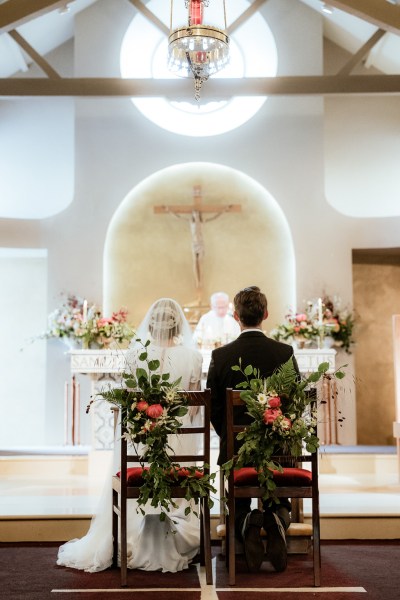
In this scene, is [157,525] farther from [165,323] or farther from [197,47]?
[197,47]

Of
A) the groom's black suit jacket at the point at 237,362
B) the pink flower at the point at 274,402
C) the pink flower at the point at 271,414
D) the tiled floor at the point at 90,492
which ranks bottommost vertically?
the tiled floor at the point at 90,492

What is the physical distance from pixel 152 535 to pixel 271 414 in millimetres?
1108

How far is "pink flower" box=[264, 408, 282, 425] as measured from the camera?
13.4ft

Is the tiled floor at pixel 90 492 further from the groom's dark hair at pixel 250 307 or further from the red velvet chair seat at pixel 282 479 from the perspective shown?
the groom's dark hair at pixel 250 307

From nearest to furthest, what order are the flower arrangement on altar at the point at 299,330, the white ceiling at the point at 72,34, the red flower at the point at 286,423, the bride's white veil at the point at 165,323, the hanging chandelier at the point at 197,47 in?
the red flower at the point at 286,423 → the bride's white veil at the point at 165,323 → the hanging chandelier at the point at 197,47 → the flower arrangement on altar at the point at 299,330 → the white ceiling at the point at 72,34

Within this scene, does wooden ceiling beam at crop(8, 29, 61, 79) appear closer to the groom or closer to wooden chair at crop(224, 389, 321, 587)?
the groom

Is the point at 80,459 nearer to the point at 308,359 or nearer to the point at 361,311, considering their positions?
the point at 308,359

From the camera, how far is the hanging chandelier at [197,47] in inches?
225

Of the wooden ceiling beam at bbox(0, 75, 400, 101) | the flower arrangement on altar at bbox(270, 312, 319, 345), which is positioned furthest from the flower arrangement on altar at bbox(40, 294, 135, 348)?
the wooden ceiling beam at bbox(0, 75, 400, 101)

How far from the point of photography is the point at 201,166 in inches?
410

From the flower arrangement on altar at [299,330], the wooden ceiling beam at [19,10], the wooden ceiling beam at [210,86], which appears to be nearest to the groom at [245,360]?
the flower arrangement on altar at [299,330]

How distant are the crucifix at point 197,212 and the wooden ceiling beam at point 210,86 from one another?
143 cm

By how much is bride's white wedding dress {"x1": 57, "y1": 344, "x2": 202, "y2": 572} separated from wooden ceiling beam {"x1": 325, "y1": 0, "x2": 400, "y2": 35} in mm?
4765

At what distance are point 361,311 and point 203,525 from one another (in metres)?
6.72
